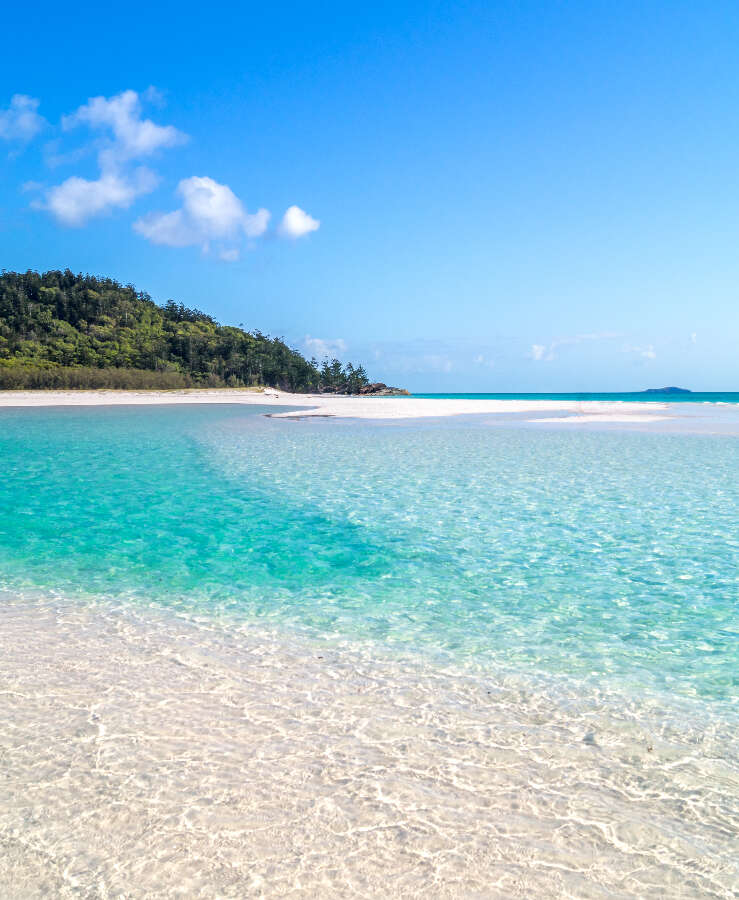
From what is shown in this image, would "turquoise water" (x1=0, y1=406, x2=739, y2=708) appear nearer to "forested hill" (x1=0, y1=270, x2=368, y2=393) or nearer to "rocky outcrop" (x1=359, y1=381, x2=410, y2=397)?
A: "forested hill" (x1=0, y1=270, x2=368, y2=393)

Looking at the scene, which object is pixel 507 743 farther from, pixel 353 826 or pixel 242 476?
pixel 242 476

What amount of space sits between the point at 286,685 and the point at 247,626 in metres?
1.08

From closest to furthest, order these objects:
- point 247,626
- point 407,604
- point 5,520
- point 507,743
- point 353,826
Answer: point 353,826 → point 507,743 → point 247,626 → point 407,604 → point 5,520

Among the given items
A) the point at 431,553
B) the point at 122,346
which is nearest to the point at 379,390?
the point at 122,346

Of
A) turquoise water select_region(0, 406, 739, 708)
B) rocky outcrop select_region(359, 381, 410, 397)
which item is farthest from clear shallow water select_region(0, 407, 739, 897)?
rocky outcrop select_region(359, 381, 410, 397)

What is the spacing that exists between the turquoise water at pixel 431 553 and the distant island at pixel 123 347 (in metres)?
61.9

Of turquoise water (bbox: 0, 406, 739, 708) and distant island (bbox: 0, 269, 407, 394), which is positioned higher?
distant island (bbox: 0, 269, 407, 394)

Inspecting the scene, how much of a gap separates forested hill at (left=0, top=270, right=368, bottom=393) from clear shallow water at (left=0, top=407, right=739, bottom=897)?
66.7m

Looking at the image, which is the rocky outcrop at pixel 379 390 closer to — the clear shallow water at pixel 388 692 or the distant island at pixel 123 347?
the distant island at pixel 123 347

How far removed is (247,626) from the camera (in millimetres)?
4703

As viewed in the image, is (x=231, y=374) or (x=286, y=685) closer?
(x=286, y=685)

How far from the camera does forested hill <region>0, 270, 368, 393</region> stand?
7404 centimetres

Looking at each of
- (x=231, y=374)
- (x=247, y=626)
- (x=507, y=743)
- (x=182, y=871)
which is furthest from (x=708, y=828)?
(x=231, y=374)

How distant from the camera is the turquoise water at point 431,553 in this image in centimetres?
448
